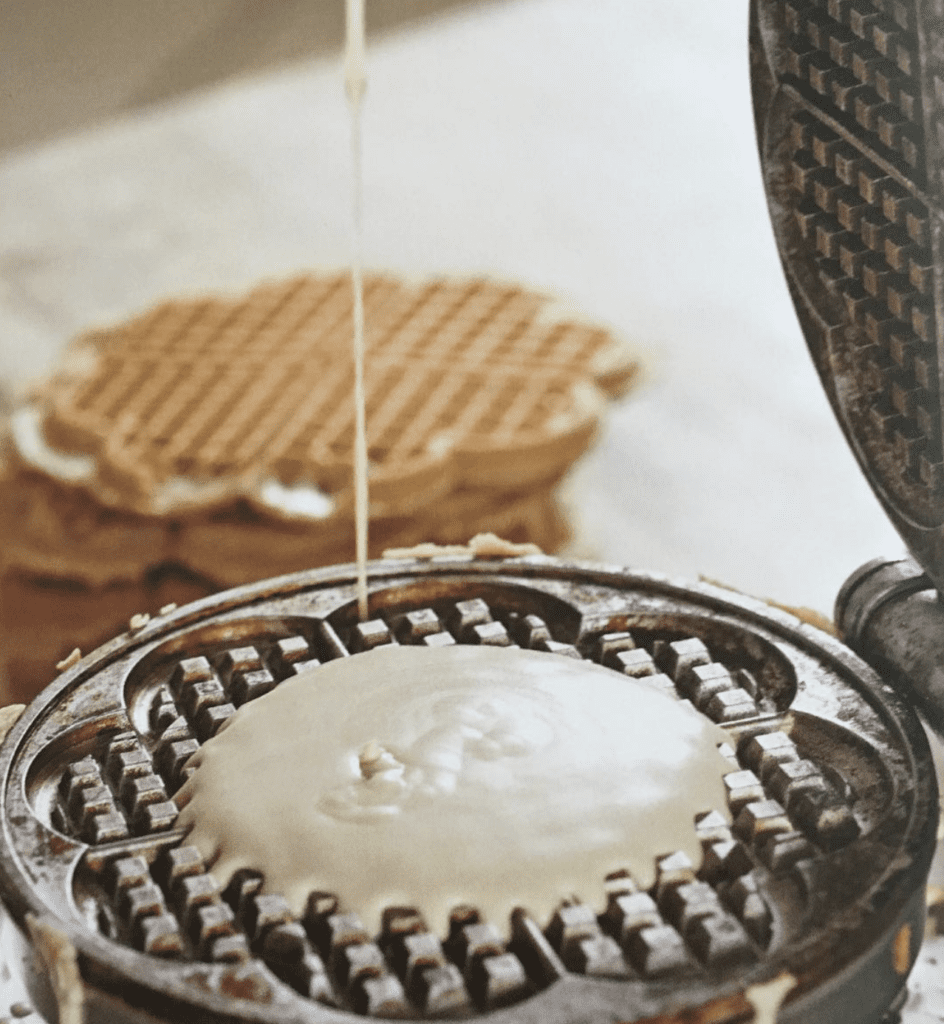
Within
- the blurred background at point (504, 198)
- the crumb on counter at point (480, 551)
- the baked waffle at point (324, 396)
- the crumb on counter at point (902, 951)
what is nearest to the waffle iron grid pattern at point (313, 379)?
the baked waffle at point (324, 396)

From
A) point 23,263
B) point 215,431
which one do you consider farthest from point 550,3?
point 215,431

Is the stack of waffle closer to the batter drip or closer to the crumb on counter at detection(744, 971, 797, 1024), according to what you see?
the batter drip

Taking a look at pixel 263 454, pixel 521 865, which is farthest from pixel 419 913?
pixel 263 454

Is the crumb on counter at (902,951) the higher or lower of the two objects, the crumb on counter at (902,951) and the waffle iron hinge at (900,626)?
the lower

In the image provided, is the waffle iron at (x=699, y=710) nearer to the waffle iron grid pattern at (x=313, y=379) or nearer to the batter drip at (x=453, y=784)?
the batter drip at (x=453, y=784)

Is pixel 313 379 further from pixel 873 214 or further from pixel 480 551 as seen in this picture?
pixel 873 214

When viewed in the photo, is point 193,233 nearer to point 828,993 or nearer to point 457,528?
point 457,528

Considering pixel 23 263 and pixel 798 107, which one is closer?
pixel 798 107
